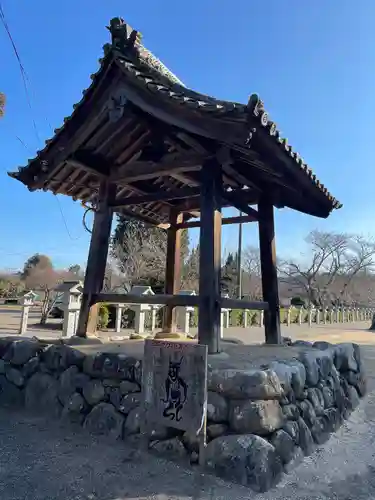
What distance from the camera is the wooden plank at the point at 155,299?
4641mm

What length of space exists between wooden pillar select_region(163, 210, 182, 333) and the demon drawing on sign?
3.67 meters

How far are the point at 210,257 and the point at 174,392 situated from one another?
69.7 inches

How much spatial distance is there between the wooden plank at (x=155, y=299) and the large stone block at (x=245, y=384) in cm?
124

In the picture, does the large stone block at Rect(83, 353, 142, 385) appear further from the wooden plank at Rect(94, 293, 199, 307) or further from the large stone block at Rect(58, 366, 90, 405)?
the wooden plank at Rect(94, 293, 199, 307)

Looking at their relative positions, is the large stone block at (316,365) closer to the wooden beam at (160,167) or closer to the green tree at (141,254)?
the wooden beam at (160,167)

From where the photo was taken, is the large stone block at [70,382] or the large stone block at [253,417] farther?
the large stone block at [70,382]

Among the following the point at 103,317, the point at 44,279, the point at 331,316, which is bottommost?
the point at 103,317

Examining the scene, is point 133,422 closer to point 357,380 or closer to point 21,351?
point 21,351

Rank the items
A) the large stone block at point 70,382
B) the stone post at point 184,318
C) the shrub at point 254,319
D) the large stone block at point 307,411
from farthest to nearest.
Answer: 1. the shrub at point 254,319
2. the stone post at point 184,318
3. the large stone block at point 70,382
4. the large stone block at point 307,411

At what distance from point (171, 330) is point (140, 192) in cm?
263

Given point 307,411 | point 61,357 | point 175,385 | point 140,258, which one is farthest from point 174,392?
point 140,258

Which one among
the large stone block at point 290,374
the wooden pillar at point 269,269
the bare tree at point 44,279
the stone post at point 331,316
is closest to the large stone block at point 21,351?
the large stone block at point 290,374

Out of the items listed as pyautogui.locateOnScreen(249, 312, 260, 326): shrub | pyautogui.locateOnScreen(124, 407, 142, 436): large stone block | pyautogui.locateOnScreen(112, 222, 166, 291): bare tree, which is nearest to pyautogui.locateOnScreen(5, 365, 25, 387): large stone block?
pyautogui.locateOnScreen(124, 407, 142, 436): large stone block

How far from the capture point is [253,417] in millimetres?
3172
